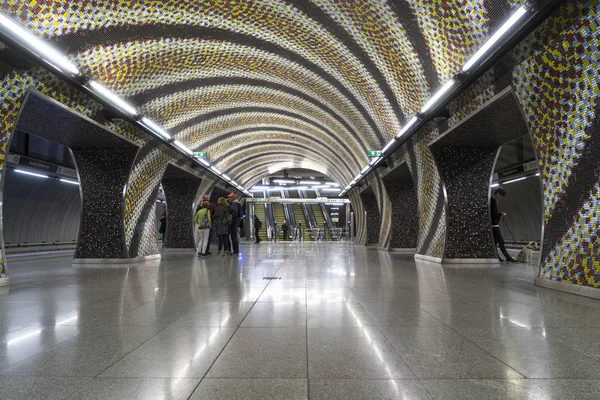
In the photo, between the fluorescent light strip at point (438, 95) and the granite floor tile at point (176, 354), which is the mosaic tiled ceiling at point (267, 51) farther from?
the granite floor tile at point (176, 354)

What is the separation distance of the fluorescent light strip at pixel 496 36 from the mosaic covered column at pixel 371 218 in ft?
51.4

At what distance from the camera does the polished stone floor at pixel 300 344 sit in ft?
6.27

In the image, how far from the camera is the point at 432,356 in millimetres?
2371

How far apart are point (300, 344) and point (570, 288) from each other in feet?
13.5

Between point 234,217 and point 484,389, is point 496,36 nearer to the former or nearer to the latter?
point 484,389

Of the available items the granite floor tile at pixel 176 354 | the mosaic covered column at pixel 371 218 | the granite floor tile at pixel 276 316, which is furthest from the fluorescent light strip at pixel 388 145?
the mosaic covered column at pixel 371 218

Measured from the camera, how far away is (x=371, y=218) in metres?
21.8

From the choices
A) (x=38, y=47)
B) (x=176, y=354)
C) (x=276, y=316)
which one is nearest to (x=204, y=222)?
(x=38, y=47)

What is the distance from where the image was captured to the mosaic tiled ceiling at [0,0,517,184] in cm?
568

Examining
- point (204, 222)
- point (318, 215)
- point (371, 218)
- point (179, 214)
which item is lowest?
point (204, 222)

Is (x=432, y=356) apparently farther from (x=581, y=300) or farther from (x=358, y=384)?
(x=581, y=300)

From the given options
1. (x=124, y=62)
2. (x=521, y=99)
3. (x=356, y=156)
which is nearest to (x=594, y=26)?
(x=521, y=99)

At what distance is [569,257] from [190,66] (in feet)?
27.3

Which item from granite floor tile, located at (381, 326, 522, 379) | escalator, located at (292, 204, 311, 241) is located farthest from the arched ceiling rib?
granite floor tile, located at (381, 326, 522, 379)
